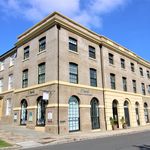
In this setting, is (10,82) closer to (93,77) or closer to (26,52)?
(26,52)

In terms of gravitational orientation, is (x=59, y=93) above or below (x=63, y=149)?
above

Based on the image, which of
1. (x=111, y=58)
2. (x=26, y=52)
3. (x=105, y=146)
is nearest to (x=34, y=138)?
(x=105, y=146)

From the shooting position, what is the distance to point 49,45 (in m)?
21.0

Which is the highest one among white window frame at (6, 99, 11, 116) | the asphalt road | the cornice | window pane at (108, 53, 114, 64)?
the cornice

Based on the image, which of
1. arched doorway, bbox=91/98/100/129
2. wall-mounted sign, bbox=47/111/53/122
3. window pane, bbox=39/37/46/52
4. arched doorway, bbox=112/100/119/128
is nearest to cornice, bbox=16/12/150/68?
window pane, bbox=39/37/46/52

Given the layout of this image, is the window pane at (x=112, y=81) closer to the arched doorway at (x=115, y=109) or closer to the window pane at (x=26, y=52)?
the arched doorway at (x=115, y=109)

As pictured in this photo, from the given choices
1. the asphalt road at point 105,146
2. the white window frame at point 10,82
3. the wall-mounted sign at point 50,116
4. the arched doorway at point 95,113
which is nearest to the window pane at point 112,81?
the arched doorway at point 95,113

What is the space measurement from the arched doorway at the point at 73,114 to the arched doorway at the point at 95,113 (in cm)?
248

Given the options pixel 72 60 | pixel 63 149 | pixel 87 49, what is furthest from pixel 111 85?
pixel 63 149

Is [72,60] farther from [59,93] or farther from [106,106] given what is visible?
[106,106]

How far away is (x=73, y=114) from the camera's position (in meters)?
20.4

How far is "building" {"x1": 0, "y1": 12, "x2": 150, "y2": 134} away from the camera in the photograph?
19.7 m

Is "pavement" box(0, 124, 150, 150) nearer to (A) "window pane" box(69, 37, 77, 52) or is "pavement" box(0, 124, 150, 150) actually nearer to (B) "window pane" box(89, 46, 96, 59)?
(A) "window pane" box(69, 37, 77, 52)

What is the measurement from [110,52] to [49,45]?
10.3 meters
